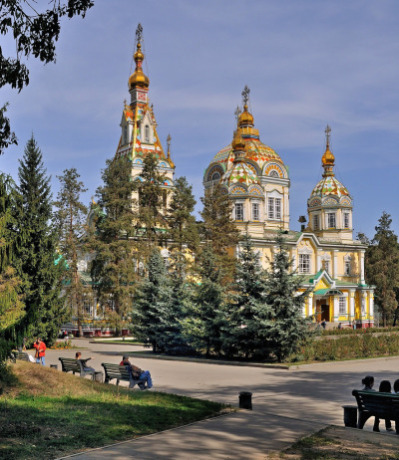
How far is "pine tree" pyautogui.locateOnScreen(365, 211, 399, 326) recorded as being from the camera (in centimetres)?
5716

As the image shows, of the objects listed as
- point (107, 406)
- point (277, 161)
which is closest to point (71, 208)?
point (277, 161)

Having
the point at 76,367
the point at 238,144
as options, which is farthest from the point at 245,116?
the point at 76,367

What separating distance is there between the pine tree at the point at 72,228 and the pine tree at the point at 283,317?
21.0m

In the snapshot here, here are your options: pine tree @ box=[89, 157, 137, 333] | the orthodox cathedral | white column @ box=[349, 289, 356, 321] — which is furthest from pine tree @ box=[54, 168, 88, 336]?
white column @ box=[349, 289, 356, 321]

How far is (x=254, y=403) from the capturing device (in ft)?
43.5

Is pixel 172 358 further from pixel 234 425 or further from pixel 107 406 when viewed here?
pixel 234 425

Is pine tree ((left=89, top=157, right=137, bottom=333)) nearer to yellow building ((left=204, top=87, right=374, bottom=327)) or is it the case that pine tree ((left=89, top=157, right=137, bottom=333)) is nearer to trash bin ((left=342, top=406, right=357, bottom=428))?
yellow building ((left=204, top=87, right=374, bottom=327))

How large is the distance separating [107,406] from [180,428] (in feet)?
7.34

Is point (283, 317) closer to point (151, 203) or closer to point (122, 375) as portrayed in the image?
point (122, 375)

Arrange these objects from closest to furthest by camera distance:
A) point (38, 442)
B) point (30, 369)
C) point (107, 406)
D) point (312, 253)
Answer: point (38, 442) → point (107, 406) → point (30, 369) → point (312, 253)

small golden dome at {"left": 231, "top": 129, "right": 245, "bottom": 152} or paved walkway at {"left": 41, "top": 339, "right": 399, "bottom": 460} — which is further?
small golden dome at {"left": 231, "top": 129, "right": 245, "bottom": 152}

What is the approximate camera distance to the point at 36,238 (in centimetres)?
3127

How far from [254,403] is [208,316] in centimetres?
1192

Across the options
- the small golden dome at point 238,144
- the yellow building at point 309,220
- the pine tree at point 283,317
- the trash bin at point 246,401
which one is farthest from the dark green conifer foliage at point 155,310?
the small golden dome at point 238,144
